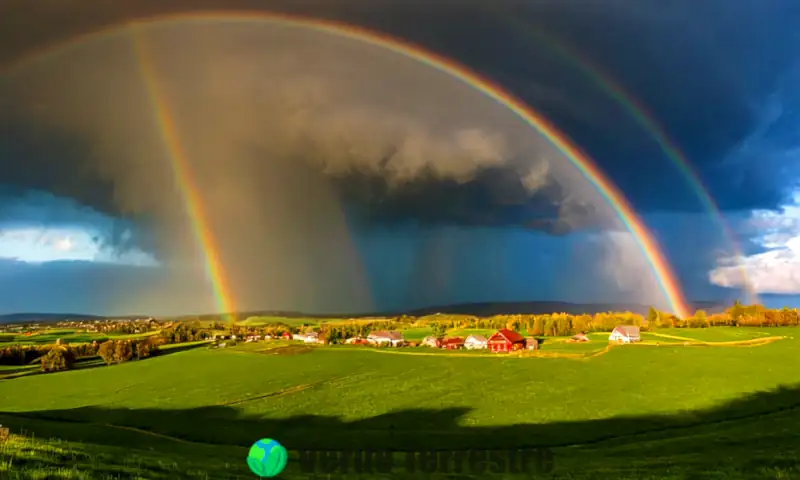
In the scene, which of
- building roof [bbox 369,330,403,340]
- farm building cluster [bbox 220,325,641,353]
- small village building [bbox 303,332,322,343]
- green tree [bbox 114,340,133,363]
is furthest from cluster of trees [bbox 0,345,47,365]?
building roof [bbox 369,330,403,340]

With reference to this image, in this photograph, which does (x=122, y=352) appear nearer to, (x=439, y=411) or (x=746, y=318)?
(x=439, y=411)

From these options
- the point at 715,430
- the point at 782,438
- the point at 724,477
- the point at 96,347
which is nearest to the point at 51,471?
the point at 724,477

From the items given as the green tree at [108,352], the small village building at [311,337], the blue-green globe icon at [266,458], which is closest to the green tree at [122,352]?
the green tree at [108,352]

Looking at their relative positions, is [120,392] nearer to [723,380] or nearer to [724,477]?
[724,477]

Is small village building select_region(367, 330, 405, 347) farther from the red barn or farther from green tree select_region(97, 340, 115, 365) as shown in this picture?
green tree select_region(97, 340, 115, 365)

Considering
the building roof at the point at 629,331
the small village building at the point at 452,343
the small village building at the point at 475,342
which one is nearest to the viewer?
the building roof at the point at 629,331

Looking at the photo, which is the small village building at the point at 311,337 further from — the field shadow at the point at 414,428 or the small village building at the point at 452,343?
the field shadow at the point at 414,428
